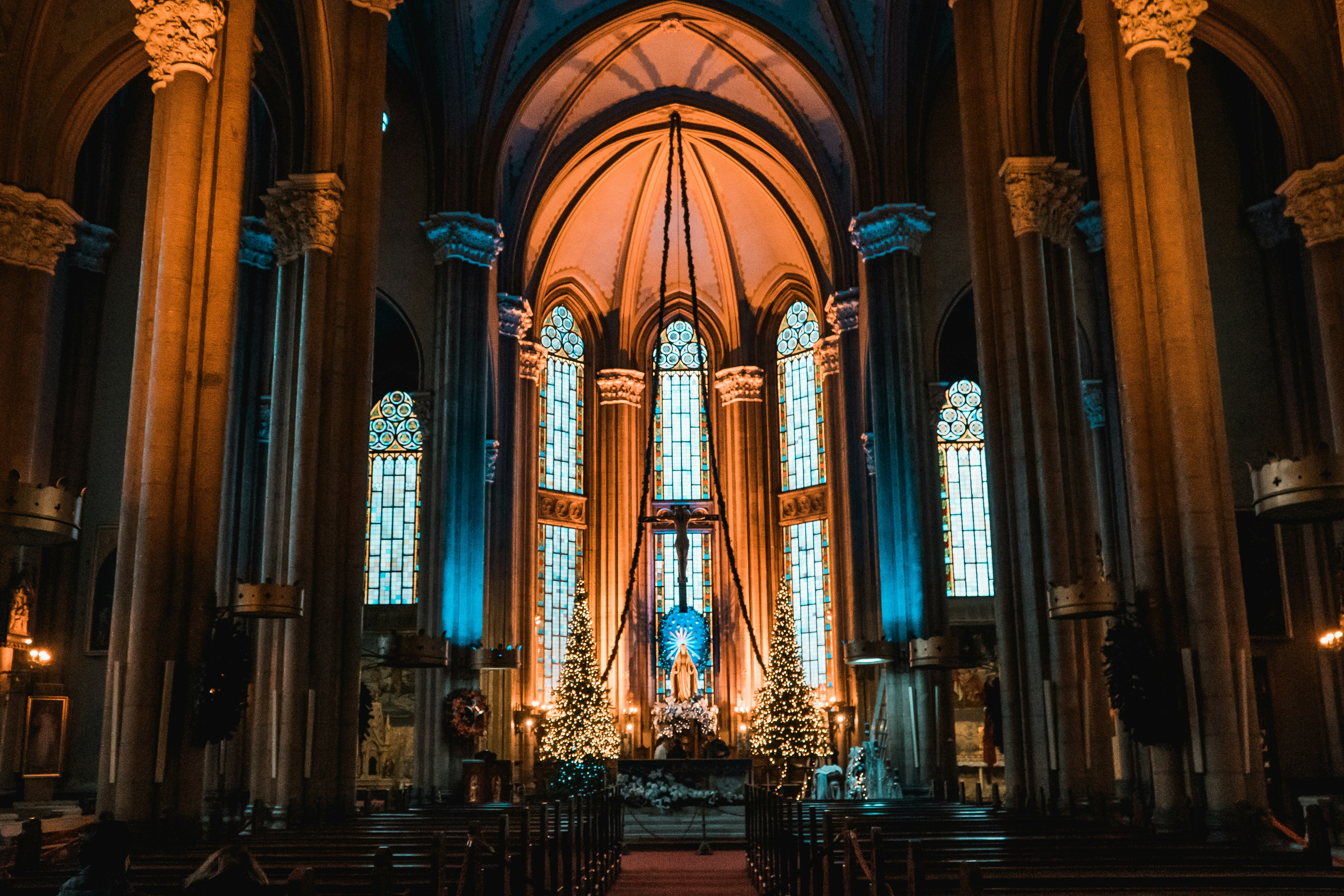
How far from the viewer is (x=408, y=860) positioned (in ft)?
24.3

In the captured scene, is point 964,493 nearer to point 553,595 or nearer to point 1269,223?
point 1269,223

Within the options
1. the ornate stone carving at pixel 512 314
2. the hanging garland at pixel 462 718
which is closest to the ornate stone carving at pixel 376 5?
the hanging garland at pixel 462 718

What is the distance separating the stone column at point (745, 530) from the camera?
3303 cm

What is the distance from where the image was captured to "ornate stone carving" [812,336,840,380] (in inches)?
1221

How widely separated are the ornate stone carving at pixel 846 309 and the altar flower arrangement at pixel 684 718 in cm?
976

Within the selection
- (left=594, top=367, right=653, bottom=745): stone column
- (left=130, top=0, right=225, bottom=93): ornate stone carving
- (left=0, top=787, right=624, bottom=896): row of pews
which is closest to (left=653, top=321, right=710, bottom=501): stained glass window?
(left=594, top=367, right=653, bottom=745): stone column

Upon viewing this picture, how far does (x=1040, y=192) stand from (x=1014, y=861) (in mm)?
10139

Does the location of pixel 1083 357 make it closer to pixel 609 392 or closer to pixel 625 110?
pixel 625 110

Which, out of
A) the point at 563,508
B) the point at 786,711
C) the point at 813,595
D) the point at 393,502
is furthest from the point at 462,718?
the point at 813,595

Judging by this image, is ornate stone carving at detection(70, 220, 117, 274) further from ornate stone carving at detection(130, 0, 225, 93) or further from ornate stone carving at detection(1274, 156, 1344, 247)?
ornate stone carving at detection(1274, 156, 1344, 247)

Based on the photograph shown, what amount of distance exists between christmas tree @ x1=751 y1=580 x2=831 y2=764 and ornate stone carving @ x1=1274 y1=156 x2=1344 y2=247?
1476cm

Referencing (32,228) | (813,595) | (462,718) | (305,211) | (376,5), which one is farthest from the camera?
(813,595)

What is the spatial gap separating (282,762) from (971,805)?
27.5 ft

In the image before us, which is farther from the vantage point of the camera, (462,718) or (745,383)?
(745,383)
